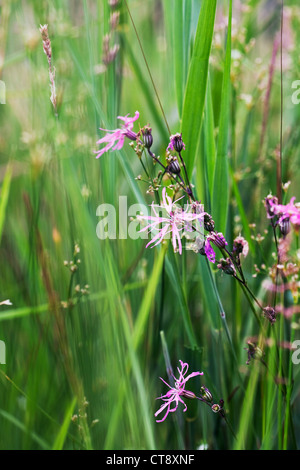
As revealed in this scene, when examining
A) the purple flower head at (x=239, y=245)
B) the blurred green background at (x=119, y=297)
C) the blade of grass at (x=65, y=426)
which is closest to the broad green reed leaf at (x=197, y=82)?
the blurred green background at (x=119, y=297)

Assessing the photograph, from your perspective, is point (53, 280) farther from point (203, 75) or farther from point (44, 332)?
point (203, 75)

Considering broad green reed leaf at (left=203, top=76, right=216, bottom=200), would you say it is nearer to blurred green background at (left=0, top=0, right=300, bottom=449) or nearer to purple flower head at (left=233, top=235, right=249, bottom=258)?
blurred green background at (left=0, top=0, right=300, bottom=449)

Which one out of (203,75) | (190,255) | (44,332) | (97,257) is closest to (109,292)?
(97,257)

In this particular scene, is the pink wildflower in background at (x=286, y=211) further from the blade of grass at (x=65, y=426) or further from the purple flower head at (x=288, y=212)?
the blade of grass at (x=65, y=426)

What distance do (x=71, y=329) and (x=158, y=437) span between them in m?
0.22

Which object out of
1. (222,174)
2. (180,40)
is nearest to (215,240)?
(222,174)

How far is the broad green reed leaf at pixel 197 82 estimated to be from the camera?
1.63 feet

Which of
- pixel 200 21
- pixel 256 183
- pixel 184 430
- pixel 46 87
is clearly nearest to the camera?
pixel 200 21

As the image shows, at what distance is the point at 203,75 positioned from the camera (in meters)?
0.51

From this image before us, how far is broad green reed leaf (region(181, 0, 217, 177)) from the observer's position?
19.6 inches

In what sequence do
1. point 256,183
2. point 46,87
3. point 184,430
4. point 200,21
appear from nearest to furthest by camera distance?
point 200,21
point 184,430
point 46,87
point 256,183

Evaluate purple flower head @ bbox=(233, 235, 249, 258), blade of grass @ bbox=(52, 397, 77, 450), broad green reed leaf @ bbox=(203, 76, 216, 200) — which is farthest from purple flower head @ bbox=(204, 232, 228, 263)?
blade of grass @ bbox=(52, 397, 77, 450)

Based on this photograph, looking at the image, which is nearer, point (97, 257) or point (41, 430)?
point (97, 257)

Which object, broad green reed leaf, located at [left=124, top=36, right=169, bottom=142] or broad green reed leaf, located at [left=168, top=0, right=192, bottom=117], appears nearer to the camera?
broad green reed leaf, located at [left=168, top=0, right=192, bottom=117]
